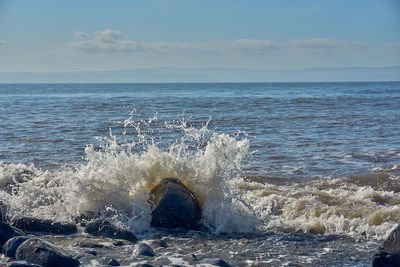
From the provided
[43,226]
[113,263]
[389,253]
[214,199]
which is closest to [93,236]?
[43,226]

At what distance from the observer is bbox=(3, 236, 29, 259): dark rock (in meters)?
5.17

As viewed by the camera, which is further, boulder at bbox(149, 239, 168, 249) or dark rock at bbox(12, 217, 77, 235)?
dark rock at bbox(12, 217, 77, 235)

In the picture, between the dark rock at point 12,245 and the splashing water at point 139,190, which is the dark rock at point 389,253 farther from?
the dark rock at point 12,245

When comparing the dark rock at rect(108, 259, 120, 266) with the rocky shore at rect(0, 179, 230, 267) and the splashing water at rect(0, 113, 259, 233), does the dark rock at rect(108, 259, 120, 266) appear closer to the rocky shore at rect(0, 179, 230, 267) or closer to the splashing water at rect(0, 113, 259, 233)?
the rocky shore at rect(0, 179, 230, 267)

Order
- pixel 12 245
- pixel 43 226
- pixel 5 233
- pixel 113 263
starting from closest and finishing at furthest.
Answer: pixel 113 263, pixel 12 245, pixel 5 233, pixel 43 226

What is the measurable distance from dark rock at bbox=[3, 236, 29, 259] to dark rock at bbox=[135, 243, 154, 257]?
130 centimetres

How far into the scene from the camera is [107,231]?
6.11m

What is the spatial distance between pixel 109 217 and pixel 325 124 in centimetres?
1202

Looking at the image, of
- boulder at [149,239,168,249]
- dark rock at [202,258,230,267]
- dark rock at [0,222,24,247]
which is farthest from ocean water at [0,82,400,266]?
dark rock at [0,222,24,247]

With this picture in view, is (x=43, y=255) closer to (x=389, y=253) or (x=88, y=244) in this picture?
(x=88, y=244)

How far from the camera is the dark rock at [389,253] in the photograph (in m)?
4.57

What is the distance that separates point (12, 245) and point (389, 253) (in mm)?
4124

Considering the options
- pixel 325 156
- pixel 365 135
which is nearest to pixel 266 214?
pixel 325 156

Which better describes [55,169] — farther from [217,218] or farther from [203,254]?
[203,254]
